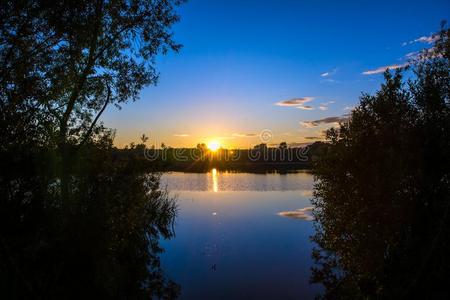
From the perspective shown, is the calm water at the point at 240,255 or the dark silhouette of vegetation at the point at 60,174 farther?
the calm water at the point at 240,255

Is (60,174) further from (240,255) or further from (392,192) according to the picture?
(240,255)

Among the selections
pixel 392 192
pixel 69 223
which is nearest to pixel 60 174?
pixel 69 223

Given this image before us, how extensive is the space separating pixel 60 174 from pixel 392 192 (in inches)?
464

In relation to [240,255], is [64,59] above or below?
above

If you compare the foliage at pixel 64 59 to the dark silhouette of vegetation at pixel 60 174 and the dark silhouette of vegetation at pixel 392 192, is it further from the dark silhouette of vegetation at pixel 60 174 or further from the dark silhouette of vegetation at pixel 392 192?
the dark silhouette of vegetation at pixel 392 192

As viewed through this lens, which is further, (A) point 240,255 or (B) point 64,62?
(A) point 240,255

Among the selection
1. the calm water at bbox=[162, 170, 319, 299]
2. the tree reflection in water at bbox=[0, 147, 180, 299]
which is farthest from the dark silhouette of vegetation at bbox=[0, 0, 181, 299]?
the calm water at bbox=[162, 170, 319, 299]

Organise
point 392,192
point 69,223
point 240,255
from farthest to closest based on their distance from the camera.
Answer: point 240,255 → point 392,192 → point 69,223

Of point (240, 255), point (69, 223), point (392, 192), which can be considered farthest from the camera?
point (240, 255)

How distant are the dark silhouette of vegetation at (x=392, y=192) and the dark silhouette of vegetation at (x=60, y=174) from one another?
24.4 ft

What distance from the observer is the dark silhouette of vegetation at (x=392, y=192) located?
1084 centimetres

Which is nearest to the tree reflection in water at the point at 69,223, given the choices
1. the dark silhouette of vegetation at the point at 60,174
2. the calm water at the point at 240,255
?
the dark silhouette of vegetation at the point at 60,174

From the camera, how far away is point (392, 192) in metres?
11.8

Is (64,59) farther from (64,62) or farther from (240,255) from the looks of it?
(240,255)
